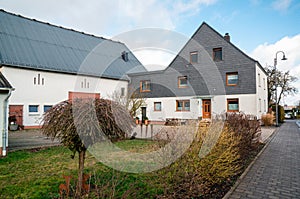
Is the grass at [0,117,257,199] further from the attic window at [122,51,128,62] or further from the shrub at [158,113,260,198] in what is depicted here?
the attic window at [122,51,128,62]

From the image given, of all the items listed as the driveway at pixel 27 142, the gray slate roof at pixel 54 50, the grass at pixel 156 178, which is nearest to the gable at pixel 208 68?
the gray slate roof at pixel 54 50

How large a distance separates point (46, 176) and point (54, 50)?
18.6 metres

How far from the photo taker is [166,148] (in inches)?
142

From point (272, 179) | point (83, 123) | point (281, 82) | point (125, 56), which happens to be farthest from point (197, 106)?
point (83, 123)

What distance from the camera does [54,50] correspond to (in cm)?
2114

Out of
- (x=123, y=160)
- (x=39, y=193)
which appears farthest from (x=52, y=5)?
(x=39, y=193)

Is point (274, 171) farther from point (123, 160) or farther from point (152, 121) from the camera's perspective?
point (152, 121)

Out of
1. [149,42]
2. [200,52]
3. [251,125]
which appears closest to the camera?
[251,125]

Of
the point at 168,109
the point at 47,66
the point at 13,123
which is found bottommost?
the point at 13,123

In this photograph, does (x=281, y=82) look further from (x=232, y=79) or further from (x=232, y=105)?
(x=232, y=105)

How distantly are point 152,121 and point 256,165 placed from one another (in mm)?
18069

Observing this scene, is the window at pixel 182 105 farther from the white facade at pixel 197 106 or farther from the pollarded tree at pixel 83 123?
the pollarded tree at pixel 83 123

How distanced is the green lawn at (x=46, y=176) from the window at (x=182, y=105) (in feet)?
52.8

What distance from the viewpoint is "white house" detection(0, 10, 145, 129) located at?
16984 mm
